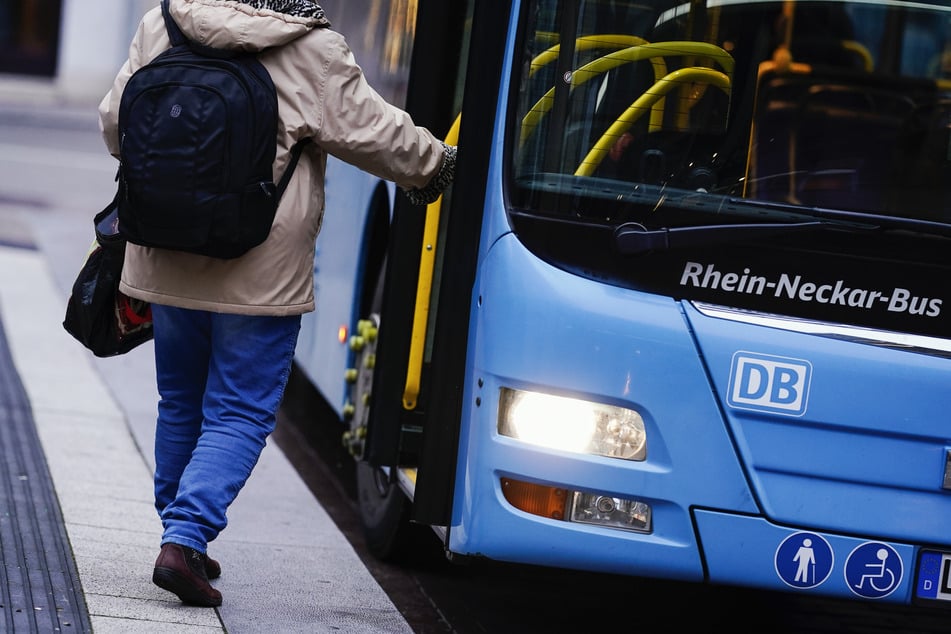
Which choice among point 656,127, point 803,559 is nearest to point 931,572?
point 803,559

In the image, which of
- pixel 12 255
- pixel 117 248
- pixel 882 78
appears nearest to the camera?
pixel 117 248

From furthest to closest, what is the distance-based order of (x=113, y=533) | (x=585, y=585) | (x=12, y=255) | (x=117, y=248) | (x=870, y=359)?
1. (x=12, y=255)
2. (x=585, y=585)
3. (x=113, y=533)
4. (x=117, y=248)
5. (x=870, y=359)

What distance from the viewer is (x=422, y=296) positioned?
183 inches

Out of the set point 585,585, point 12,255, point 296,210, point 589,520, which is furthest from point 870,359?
point 12,255

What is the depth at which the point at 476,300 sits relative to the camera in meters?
4.04

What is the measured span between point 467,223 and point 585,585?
1887mm

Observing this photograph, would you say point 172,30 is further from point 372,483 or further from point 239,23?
point 372,483

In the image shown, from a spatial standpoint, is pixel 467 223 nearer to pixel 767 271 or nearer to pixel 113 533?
pixel 767 271

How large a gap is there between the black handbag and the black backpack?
0.52 m

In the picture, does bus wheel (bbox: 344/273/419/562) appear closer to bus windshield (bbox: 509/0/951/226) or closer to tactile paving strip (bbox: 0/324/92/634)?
tactile paving strip (bbox: 0/324/92/634)

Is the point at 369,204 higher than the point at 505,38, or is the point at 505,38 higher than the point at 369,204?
the point at 505,38

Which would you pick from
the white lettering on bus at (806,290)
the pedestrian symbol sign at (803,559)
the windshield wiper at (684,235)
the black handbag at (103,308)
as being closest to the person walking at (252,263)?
the black handbag at (103,308)

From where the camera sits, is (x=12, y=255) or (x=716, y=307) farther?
(x=12, y=255)

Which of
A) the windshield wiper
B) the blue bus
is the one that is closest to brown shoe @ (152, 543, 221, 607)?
the blue bus
